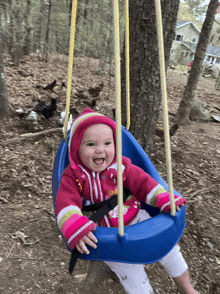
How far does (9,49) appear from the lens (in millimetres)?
6422

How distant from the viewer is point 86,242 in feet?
3.04

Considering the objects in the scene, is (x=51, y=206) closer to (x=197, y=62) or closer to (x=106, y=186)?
(x=106, y=186)

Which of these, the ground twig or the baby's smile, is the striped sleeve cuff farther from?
the ground twig

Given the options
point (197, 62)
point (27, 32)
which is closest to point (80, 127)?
point (197, 62)

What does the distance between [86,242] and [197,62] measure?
4025 mm

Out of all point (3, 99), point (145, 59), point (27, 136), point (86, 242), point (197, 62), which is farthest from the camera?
point (197, 62)

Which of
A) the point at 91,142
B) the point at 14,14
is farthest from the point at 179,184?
the point at 14,14

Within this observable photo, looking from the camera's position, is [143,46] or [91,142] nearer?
[91,142]

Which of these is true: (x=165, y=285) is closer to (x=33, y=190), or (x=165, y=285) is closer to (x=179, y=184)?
(x=179, y=184)

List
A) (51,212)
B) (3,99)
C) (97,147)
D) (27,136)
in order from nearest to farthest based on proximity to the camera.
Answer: (97,147), (51,212), (27,136), (3,99)

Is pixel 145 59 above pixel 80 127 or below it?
above

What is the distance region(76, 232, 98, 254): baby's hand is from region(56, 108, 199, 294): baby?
19 centimetres

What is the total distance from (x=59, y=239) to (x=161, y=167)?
1.63 m

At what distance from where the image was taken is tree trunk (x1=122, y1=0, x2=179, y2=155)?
1.85 meters
